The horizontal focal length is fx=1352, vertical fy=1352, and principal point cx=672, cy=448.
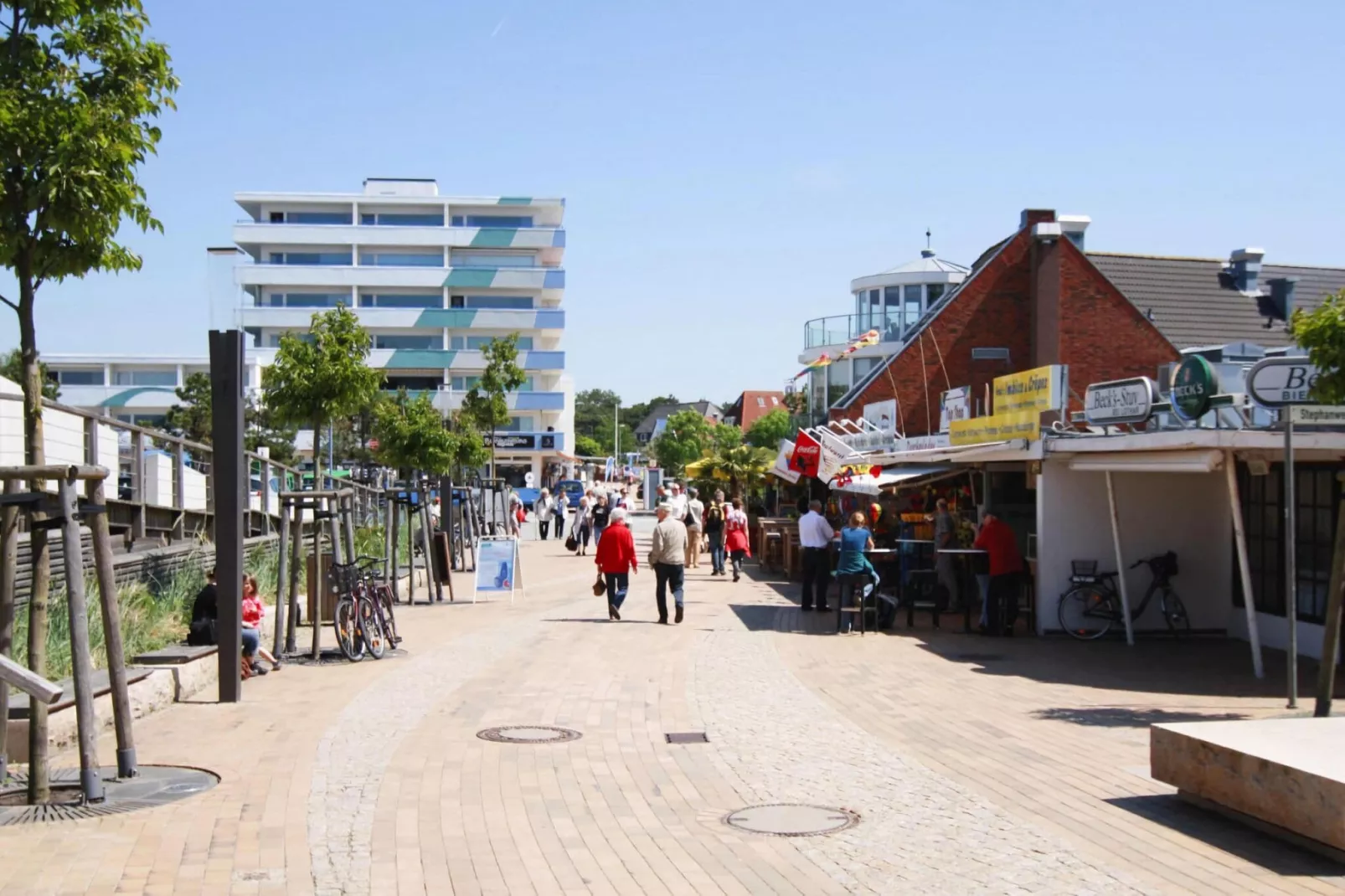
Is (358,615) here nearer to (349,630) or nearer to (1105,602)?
(349,630)

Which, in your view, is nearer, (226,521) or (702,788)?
(702,788)

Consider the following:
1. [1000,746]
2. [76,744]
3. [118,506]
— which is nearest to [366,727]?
[76,744]

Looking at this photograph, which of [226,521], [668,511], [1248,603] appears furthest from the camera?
[668,511]

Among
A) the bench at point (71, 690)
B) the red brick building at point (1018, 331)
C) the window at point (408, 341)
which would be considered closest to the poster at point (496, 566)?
the bench at point (71, 690)

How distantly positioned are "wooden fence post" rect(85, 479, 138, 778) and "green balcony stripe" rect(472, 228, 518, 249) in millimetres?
72211

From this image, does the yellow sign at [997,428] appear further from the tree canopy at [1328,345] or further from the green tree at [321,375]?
the green tree at [321,375]

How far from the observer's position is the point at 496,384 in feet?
155

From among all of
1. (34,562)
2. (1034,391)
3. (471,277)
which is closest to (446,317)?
(471,277)

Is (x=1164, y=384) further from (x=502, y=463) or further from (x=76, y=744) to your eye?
(x=502, y=463)

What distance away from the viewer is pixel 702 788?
830 cm

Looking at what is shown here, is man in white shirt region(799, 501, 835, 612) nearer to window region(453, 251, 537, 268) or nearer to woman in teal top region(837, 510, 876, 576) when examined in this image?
woman in teal top region(837, 510, 876, 576)

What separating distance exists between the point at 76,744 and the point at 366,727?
203 cm

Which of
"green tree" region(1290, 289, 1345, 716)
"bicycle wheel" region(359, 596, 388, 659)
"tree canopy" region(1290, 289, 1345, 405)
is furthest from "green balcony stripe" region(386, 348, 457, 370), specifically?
"tree canopy" region(1290, 289, 1345, 405)

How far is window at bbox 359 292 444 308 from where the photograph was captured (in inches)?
3098
